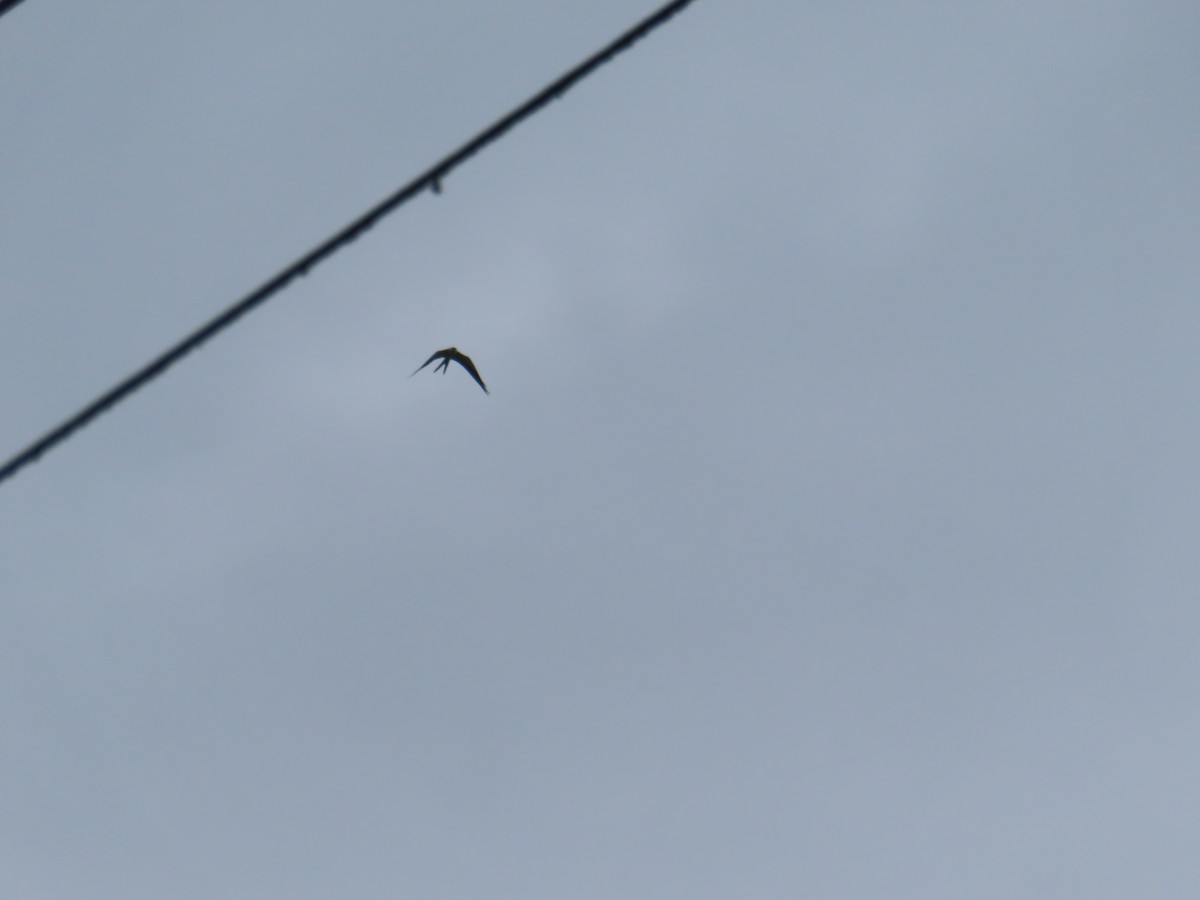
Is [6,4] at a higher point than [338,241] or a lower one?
higher

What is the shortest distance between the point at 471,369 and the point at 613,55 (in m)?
11.2

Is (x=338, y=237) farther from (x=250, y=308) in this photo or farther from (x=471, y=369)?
(x=471, y=369)

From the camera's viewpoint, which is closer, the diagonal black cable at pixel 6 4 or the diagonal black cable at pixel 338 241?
the diagonal black cable at pixel 338 241

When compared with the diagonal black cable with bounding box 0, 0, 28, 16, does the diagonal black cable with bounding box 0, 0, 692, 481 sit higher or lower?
lower

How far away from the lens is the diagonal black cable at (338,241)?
21.1ft

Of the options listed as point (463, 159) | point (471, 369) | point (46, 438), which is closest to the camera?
point (46, 438)

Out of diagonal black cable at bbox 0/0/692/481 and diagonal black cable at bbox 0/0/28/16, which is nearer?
diagonal black cable at bbox 0/0/692/481

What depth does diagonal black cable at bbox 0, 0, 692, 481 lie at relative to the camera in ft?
21.1

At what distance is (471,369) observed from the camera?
59.0ft

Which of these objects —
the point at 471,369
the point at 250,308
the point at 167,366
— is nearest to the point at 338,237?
the point at 250,308

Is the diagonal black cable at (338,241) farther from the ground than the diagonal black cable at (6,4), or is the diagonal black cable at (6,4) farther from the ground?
the diagonal black cable at (6,4)

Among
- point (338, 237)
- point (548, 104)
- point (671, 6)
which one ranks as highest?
point (671, 6)

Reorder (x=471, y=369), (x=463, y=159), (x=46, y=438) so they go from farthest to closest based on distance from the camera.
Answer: (x=471, y=369)
(x=463, y=159)
(x=46, y=438)

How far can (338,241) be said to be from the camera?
6688 millimetres
